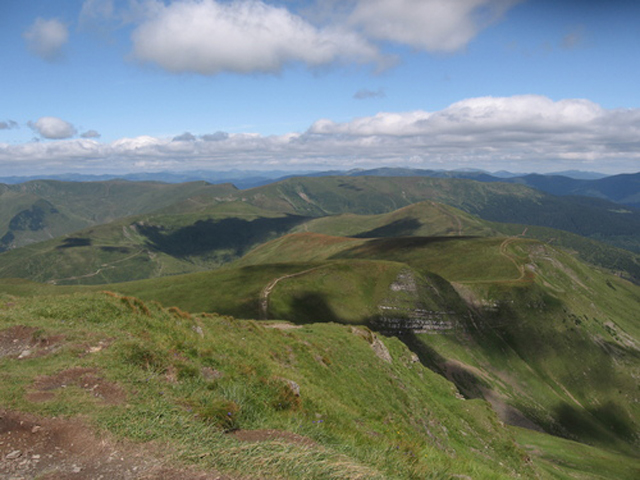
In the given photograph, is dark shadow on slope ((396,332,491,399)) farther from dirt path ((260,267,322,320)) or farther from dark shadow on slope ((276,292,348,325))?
dirt path ((260,267,322,320))

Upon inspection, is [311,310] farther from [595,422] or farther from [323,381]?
[595,422]

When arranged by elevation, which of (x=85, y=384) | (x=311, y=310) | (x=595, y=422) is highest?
(x=85, y=384)

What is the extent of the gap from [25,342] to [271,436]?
45.6 ft

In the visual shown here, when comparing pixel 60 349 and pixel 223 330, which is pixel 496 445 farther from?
pixel 60 349

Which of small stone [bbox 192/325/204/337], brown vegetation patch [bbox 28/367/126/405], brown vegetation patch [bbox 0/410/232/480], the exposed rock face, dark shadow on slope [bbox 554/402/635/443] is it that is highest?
brown vegetation patch [bbox 0/410/232/480]

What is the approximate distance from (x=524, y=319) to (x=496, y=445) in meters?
102

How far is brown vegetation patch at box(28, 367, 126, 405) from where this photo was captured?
11.5m

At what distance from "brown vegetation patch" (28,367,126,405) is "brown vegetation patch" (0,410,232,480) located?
196 cm

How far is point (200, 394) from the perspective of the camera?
1282 centimetres

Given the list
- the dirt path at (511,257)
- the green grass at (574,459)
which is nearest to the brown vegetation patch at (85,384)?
the green grass at (574,459)

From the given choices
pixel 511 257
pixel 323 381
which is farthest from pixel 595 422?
pixel 323 381

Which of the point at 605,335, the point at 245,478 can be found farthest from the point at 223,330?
the point at 605,335

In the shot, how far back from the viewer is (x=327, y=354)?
31297 mm

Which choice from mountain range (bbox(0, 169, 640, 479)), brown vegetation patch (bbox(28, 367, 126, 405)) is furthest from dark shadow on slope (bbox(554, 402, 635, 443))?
brown vegetation patch (bbox(28, 367, 126, 405))
